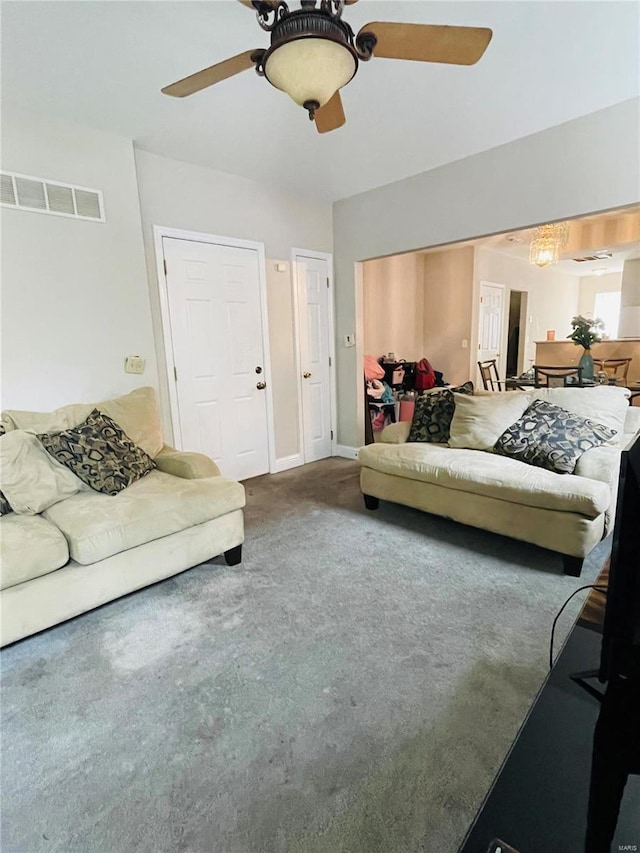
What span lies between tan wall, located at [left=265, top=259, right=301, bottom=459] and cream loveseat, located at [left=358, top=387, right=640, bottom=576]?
4.09 feet

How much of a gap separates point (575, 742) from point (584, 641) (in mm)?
315

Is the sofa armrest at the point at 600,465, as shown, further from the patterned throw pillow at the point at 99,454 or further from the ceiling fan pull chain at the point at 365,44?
the patterned throw pillow at the point at 99,454

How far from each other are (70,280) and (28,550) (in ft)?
6.04

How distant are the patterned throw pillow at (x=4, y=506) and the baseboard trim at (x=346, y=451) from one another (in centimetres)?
328

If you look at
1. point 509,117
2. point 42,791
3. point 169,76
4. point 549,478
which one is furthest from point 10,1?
point 549,478

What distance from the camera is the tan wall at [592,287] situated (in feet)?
32.0

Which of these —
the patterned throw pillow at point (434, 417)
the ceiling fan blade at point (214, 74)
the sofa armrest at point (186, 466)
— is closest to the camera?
the ceiling fan blade at point (214, 74)

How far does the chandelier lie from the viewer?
5262 millimetres

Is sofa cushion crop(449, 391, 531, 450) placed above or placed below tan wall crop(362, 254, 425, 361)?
below

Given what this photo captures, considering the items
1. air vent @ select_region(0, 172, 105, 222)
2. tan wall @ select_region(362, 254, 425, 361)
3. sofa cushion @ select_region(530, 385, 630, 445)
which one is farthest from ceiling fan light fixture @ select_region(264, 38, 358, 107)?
tan wall @ select_region(362, 254, 425, 361)

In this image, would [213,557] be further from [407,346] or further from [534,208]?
[407,346]

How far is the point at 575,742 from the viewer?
0.80 metres

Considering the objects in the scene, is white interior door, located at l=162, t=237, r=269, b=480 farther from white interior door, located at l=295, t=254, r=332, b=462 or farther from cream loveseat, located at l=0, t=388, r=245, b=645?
cream loveseat, located at l=0, t=388, r=245, b=645

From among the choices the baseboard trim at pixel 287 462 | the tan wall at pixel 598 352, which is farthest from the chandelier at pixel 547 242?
the baseboard trim at pixel 287 462
